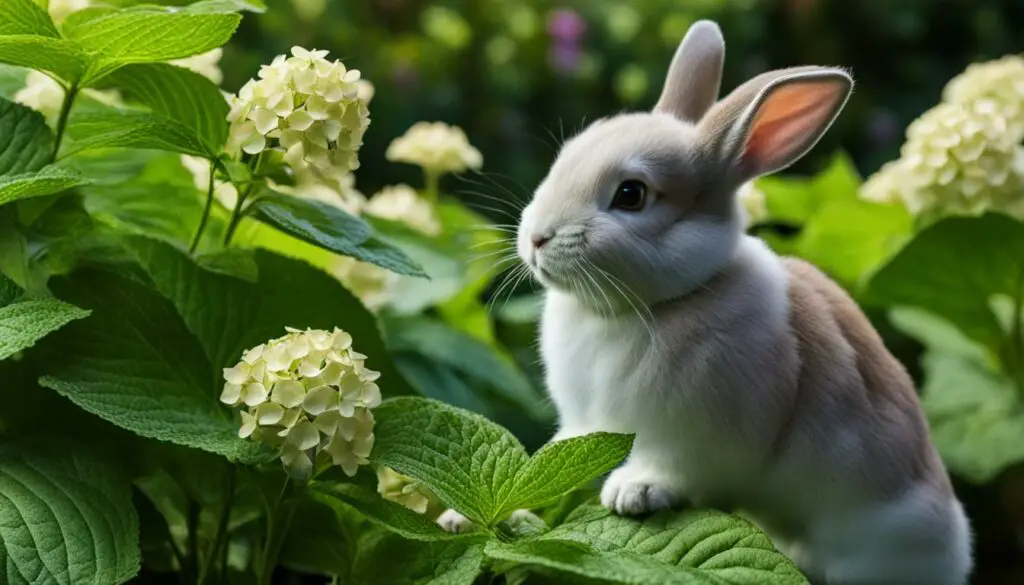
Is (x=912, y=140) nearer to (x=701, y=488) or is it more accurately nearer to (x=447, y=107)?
(x=701, y=488)

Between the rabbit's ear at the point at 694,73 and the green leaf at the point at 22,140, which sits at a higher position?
the rabbit's ear at the point at 694,73

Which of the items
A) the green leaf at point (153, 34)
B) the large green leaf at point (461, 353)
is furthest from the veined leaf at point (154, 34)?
the large green leaf at point (461, 353)

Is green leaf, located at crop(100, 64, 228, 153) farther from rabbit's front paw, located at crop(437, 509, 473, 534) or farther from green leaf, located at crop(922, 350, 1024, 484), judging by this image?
green leaf, located at crop(922, 350, 1024, 484)

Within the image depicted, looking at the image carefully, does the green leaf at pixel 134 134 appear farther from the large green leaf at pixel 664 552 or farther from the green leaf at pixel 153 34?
the large green leaf at pixel 664 552

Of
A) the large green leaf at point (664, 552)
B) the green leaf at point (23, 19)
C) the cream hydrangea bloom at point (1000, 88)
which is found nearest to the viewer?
the large green leaf at point (664, 552)

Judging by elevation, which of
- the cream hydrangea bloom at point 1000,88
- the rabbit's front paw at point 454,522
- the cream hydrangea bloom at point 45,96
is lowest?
the rabbit's front paw at point 454,522

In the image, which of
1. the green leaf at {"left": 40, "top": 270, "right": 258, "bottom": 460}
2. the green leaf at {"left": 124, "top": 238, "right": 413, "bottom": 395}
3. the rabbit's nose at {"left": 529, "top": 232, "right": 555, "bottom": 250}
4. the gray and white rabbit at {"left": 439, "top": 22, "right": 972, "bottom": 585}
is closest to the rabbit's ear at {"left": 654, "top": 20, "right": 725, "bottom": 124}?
the gray and white rabbit at {"left": 439, "top": 22, "right": 972, "bottom": 585}

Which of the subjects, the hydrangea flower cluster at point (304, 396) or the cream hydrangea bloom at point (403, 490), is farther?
the cream hydrangea bloom at point (403, 490)
